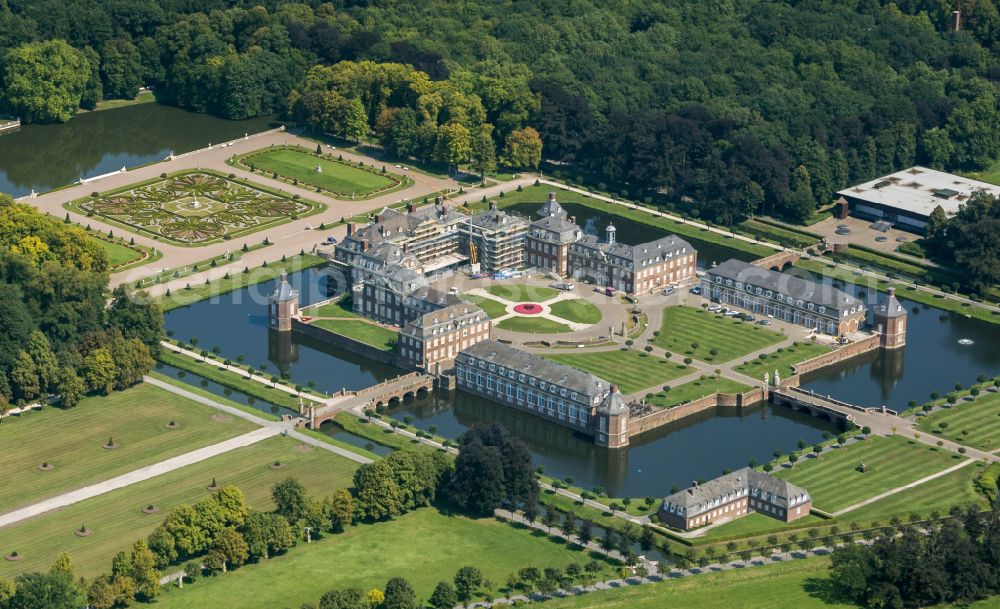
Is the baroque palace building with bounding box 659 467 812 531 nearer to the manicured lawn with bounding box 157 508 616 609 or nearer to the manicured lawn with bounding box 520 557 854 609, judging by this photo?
the manicured lawn with bounding box 520 557 854 609

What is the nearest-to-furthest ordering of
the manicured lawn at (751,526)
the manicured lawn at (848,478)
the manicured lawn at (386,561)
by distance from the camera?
the manicured lawn at (386,561), the manicured lawn at (751,526), the manicured lawn at (848,478)

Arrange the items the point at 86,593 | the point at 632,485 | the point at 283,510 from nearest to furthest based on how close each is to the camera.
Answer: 1. the point at 86,593
2. the point at 283,510
3. the point at 632,485

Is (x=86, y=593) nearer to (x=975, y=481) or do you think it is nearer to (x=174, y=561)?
(x=174, y=561)

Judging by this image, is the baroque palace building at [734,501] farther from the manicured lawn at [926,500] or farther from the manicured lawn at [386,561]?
the manicured lawn at [386,561]

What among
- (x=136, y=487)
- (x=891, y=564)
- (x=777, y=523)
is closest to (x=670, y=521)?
(x=777, y=523)

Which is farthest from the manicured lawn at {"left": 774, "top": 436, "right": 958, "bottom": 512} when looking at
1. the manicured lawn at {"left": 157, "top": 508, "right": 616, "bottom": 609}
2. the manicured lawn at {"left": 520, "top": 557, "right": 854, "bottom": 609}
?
the manicured lawn at {"left": 157, "top": 508, "right": 616, "bottom": 609}

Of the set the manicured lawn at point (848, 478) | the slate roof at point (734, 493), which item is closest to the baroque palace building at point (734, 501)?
the slate roof at point (734, 493)

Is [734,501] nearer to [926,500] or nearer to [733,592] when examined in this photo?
[733,592]
